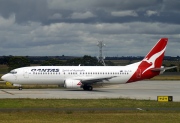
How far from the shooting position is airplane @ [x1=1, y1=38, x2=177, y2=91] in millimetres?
54406

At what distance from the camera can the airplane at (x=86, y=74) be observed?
54.4 metres

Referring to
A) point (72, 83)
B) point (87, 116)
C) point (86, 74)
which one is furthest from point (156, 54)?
point (87, 116)

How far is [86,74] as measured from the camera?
56.8m

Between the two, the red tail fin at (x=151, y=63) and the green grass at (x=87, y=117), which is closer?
the green grass at (x=87, y=117)

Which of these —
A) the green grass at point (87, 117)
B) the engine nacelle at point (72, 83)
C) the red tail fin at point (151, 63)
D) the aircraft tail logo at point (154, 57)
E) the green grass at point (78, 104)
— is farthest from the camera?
the aircraft tail logo at point (154, 57)

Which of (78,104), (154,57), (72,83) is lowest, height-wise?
(78,104)

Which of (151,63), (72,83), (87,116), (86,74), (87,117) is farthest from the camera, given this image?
(151,63)

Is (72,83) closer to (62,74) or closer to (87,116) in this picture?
(62,74)

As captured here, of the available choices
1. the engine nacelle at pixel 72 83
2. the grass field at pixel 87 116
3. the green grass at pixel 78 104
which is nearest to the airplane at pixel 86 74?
the engine nacelle at pixel 72 83

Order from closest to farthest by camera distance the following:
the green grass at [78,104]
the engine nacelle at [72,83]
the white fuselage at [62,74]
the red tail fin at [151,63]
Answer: the green grass at [78,104] < the engine nacelle at [72,83] < the white fuselage at [62,74] < the red tail fin at [151,63]

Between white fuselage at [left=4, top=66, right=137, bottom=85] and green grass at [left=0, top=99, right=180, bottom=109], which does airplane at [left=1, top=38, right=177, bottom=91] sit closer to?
white fuselage at [left=4, top=66, right=137, bottom=85]

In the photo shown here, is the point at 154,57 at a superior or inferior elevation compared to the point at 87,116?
superior

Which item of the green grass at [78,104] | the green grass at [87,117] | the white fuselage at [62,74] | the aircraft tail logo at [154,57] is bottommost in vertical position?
the green grass at [87,117]

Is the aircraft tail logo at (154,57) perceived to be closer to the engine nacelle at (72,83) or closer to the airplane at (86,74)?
the airplane at (86,74)
